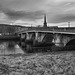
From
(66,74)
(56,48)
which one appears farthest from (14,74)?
(56,48)

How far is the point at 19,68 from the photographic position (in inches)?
390

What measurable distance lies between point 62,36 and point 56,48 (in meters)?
3.51

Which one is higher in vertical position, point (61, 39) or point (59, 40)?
point (61, 39)

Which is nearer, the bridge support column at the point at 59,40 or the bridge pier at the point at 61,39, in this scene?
the bridge pier at the point at 61,39

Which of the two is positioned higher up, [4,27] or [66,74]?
[4,27]

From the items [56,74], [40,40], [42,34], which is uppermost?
[42,34]

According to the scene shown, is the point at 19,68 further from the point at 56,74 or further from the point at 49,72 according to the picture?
the point at 56,74

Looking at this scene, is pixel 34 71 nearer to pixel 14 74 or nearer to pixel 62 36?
pixel 14 74

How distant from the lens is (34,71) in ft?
30.2

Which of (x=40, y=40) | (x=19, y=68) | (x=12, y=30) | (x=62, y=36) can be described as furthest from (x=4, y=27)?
(x=19, y=68)

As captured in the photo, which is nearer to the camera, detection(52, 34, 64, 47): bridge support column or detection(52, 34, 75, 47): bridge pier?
detection(52, 34, 75, 47): bridge pier

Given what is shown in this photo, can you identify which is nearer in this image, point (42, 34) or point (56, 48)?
point (56, 48)

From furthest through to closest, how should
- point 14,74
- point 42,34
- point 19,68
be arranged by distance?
point 42,34 → point 19,68 → point 14,74

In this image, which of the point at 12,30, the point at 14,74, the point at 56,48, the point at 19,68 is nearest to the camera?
the point at 14,74
